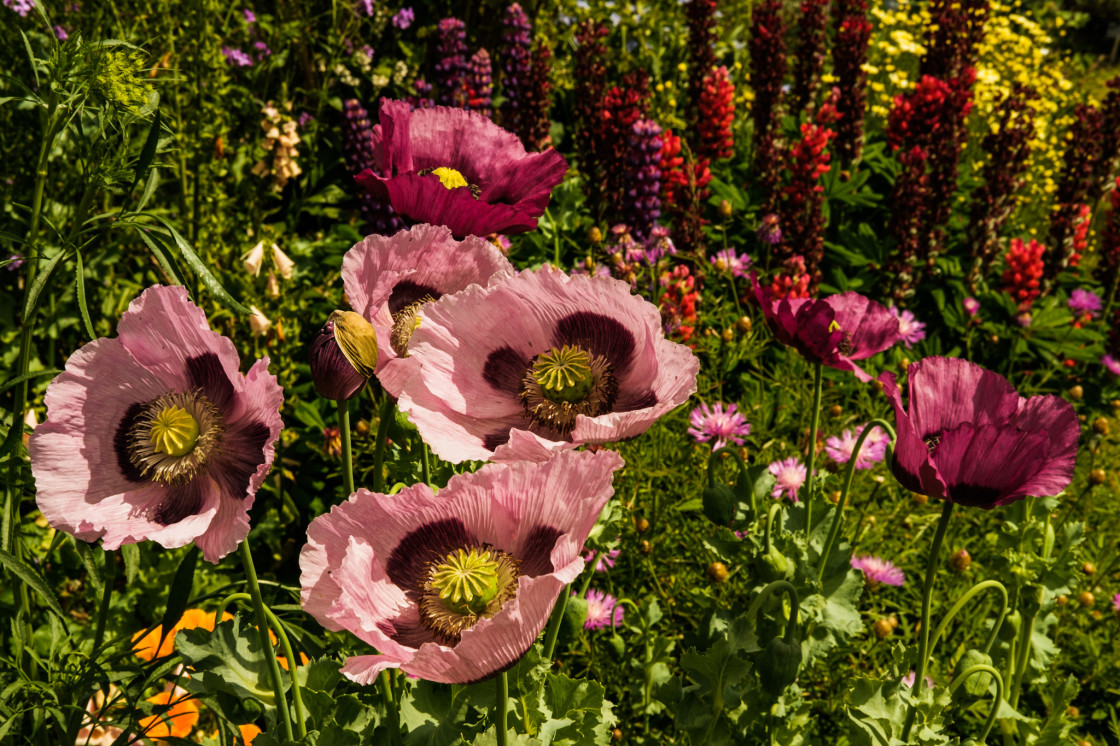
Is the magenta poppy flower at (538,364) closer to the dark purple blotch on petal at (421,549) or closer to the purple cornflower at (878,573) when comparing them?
the dark purple blotch on petal at (421,549)

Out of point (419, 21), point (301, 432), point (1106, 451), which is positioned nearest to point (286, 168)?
point (301, 432)

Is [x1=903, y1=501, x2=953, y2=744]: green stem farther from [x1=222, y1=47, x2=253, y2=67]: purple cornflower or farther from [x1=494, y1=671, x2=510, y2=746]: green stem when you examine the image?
[x1=222, y1=47, x2=253, y2=67]: purple cornflower

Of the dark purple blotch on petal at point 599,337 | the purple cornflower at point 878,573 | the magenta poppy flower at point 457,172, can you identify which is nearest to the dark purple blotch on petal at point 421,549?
the dark purple blotch on petal at point 599,337

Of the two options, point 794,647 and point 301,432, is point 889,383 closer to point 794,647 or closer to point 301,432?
point 794,647

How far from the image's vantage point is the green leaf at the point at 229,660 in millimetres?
943

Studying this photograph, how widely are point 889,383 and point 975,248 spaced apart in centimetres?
304

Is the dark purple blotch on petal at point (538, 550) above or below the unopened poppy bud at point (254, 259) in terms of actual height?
above

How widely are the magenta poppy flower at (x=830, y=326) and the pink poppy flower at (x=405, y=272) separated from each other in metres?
0.62

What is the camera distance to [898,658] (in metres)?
1.26

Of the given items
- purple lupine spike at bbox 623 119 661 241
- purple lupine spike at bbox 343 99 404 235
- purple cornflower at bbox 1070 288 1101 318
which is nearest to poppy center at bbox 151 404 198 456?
purple lupine spike at bbox 623 119 661 241

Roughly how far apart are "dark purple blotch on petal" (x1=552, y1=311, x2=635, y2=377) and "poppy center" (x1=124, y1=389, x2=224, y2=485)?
0.36 meters

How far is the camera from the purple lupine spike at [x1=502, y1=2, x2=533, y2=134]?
11.3 feet

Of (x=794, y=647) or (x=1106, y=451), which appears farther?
(x=1106, y=451)

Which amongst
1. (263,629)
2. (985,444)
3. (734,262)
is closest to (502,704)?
(263,629)
